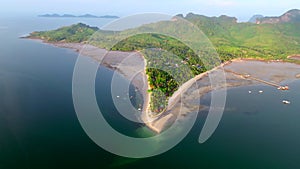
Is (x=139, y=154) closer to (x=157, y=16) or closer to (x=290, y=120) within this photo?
(x=157, y=16)

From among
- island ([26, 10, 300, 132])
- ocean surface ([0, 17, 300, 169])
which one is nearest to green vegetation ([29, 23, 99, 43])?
island ([26, 10, 300, 132])

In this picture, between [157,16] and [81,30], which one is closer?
[157,16]

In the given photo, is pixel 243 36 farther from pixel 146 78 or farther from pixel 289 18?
pixel 146 78

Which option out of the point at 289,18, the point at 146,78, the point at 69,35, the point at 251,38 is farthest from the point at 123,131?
the point at 289,18

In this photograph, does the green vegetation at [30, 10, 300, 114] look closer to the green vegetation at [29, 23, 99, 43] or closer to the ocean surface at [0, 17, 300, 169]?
the green vegetation at [29, 23, 99, 43]

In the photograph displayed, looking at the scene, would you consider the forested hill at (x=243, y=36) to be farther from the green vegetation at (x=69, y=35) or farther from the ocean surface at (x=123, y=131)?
the ocean surface at (x=123, y=131)

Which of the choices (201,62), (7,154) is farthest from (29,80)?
(201,62)
